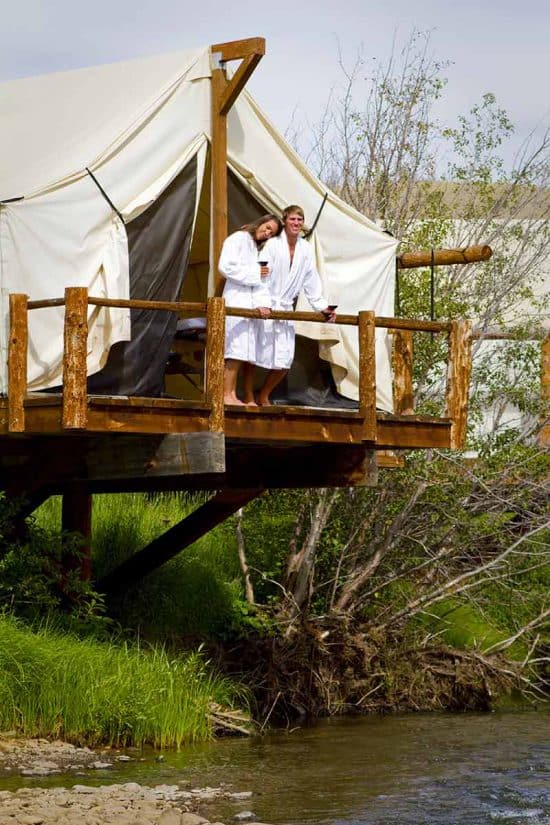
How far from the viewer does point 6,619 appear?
11438 millimetres

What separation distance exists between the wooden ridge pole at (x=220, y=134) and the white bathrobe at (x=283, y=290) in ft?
1.54

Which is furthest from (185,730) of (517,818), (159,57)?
(159,57)

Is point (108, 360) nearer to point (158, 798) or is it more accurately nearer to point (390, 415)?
point (390, 415)

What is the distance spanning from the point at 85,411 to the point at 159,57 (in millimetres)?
3573

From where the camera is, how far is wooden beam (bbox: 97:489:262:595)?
13203mm

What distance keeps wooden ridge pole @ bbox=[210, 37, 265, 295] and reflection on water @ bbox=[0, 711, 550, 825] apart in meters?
3.50

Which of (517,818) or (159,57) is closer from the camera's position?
(517,818)

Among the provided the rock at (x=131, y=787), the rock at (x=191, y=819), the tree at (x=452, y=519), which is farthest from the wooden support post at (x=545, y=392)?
the rock at (x=191, y=819)

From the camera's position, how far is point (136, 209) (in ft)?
36.0

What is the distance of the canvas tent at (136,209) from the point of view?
10.5m

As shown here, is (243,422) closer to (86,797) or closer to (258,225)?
(258,225)

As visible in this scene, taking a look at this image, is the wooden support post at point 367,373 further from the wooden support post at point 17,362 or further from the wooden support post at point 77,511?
the wooden support post at point 77,511

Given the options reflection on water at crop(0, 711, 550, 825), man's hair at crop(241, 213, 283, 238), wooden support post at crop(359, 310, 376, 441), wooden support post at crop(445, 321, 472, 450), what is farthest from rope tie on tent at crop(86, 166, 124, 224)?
reflection on water at crop(0, 711, 550, 825)

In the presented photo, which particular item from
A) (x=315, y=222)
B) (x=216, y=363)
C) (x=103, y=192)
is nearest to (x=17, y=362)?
(x=216, y=363)
